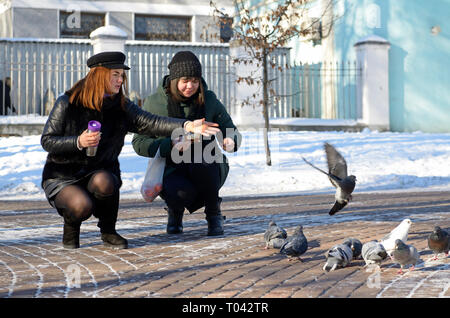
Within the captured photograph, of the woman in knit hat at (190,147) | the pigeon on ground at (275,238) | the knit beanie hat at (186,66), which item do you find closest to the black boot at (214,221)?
the woman in knit hat at (190,147)

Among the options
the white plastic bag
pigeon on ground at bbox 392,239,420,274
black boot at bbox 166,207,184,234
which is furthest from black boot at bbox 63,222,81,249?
pigeon on ground at bbox 392,239,420,274

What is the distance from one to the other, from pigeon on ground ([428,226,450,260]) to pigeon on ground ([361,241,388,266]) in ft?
1.62

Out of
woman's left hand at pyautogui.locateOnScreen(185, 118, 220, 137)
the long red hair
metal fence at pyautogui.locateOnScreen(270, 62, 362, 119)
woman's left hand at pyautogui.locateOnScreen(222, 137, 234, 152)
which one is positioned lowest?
woman's left hand at pyautogui.locateOnScreen(222, 137, 234, 152)

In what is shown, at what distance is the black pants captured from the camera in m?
6.35

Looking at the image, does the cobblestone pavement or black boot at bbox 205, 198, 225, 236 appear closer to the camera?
the cobblestone pavement

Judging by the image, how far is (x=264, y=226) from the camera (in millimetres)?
7250

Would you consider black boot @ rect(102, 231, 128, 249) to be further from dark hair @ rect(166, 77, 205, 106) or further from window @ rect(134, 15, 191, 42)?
window @ rect(134, 15, 191, 42)

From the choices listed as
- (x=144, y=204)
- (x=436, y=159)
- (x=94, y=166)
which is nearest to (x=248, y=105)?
(x=436, y=159)

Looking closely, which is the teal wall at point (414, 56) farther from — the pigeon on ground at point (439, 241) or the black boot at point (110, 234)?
the pigeon on ground at point (439, 241)

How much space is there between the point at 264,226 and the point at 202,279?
281cm

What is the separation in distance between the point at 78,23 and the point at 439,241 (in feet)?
67.0

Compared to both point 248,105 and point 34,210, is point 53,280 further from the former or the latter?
point 248,105

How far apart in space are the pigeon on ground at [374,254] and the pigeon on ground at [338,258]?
0.12 meters
